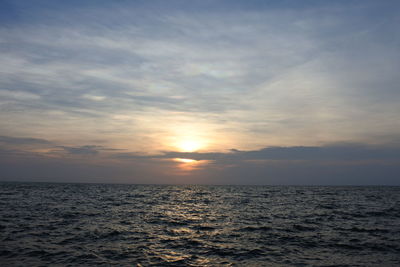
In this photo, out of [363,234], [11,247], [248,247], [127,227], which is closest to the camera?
[11,247]

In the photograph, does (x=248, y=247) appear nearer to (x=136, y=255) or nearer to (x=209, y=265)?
(x=209, y=265)

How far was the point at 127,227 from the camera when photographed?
26.3 meters

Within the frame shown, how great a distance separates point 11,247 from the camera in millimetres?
18078

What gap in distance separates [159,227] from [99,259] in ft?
36.1

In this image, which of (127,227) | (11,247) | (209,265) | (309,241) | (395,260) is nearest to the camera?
(209,265)

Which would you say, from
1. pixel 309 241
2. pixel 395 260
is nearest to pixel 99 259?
pixel 309 241

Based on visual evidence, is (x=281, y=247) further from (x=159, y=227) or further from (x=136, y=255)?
(x=159, y=227)

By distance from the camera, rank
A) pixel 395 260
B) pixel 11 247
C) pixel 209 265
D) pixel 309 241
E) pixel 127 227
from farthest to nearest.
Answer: pixel 127 227 → pixel 309 241 → pixel 11 247 → pixel 395 260 → pixel 209 265

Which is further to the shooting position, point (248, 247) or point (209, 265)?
point (248, 247)

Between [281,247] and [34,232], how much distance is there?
1909 centimetres

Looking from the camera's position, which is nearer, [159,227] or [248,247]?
[248,247]

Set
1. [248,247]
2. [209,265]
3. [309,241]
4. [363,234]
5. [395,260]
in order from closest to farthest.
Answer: [209,265]
[395,260]
[248,247]
[309,241]
[363,234]

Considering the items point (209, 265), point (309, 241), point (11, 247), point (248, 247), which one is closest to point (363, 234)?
point (309, 241)

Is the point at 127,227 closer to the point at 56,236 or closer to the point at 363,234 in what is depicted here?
the point at 56,236
